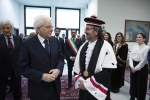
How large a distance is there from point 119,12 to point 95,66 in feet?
17.5

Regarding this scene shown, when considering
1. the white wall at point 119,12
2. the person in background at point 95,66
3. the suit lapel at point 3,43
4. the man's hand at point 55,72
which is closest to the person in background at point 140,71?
the person in background at point 95,66

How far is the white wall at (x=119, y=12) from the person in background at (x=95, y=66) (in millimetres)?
4547

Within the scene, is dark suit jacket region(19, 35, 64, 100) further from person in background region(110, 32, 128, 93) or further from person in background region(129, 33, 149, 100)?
person in background region(110, 32, 128, 93)

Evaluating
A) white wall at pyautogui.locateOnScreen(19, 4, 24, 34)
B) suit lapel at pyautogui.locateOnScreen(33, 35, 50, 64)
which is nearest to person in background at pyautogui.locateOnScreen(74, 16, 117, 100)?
suit lapel at pyautogui.locateOnScreen(33, 35, 50, 64)

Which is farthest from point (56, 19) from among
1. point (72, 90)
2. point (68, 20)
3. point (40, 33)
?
point (40, 33)

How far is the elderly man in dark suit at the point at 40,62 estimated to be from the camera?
134 centimetres

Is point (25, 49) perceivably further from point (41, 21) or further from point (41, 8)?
point (41, 8)

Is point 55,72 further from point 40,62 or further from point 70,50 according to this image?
point 70,50

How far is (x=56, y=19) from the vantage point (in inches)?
355

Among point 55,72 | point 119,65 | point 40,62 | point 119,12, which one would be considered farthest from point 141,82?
point 119,12

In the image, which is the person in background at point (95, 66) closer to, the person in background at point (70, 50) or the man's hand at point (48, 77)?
the man's hand at point (48, 77)

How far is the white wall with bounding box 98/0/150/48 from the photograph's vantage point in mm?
5852

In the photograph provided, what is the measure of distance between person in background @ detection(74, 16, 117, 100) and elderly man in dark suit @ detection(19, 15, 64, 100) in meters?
0.32

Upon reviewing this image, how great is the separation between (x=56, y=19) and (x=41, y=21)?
7.91 meters
